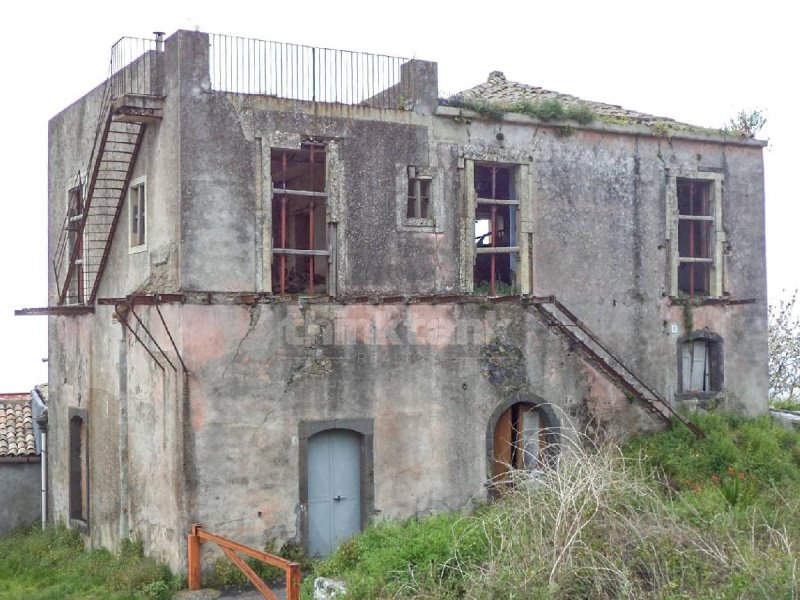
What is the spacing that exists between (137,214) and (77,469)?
5.59 m

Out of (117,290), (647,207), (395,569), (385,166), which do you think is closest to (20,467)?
(117,290)

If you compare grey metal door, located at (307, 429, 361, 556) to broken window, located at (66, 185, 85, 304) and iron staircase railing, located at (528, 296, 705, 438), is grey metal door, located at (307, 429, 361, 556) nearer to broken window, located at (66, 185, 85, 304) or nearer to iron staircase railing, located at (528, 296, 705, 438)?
→ iron staircase railing, located at (528, 296, 705, 438)

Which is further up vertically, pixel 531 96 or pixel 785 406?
pixel 531 96

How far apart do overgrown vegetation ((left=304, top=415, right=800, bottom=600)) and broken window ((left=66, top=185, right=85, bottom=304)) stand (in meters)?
8.89

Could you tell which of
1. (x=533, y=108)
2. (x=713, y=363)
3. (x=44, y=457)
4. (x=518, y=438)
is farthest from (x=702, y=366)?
(x=44, y=457)

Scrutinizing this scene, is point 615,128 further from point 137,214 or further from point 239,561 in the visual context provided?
point 239,561

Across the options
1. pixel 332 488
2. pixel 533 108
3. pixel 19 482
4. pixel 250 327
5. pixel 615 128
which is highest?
pixel 533 108

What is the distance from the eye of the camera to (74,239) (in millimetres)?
19656

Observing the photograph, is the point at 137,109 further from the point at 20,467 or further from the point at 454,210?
the point at 20,467

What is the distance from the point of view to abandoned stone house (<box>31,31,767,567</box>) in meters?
15.1

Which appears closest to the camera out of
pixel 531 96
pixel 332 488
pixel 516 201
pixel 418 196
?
pixel 332 488

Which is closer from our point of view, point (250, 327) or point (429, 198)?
point (250, 327)

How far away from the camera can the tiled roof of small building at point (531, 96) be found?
19.0m

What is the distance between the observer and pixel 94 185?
56.0 ft
